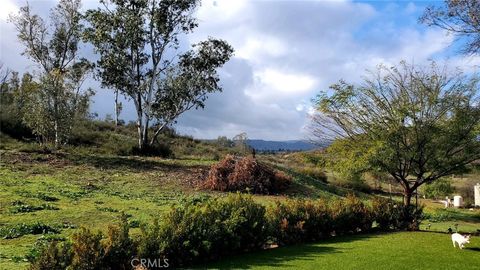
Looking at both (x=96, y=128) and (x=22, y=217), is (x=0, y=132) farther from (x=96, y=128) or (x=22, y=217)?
(x=22, y=217)

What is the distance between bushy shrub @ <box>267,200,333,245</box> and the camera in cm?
1138

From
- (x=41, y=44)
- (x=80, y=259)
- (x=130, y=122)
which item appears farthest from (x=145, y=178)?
(x=130, y=122)

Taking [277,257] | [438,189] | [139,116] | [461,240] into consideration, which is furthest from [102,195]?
[438,189]

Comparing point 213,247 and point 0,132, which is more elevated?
point 0,132

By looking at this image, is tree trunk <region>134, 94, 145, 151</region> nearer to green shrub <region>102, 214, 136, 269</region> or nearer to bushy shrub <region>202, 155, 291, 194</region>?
bushy shrub <region>202, 155, 291, 194</region>

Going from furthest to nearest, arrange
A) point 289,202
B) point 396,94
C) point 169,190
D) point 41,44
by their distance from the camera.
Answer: point 41,44, point 169,190, point 396,94, point 289,202

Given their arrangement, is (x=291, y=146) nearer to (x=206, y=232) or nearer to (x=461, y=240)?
(x=461, y=240)

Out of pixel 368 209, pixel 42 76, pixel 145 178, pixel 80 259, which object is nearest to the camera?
pixel 80 259

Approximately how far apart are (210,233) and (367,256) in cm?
322

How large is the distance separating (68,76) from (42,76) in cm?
218

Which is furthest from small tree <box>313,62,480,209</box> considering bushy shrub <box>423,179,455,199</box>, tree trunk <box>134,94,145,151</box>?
bushy shrub <box>423,179,455,199</box>

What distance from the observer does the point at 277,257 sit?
9.63 metres

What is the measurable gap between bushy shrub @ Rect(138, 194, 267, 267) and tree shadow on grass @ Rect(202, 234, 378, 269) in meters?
0.32

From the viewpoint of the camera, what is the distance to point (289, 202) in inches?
490
